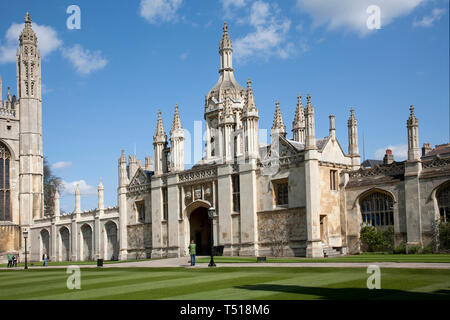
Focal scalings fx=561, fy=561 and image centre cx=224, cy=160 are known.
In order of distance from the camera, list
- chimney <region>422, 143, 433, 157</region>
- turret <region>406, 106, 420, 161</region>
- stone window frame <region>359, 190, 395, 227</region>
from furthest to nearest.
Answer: chimney <region>422, 143, 433, 157</region> < stone window frame <region>359, 190, 395, 227</region> < turret <region>406, 106, 420, 161</region>

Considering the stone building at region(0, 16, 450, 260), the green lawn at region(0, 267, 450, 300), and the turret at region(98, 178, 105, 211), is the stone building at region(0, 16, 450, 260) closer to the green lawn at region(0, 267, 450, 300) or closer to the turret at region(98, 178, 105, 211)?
the turret at region(98, 178, 105, 211)

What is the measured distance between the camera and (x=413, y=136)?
108ft

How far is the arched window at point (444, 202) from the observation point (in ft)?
105

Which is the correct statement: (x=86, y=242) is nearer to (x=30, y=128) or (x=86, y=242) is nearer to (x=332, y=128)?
(x=30, y=128)

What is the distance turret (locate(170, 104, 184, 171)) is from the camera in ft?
149

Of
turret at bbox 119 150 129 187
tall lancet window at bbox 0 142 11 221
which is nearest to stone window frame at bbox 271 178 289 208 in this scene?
turret at bbox 119 150 129 187

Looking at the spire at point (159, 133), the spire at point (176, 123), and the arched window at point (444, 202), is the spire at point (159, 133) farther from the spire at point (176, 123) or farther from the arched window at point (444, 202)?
the arched window at point (444, 202)

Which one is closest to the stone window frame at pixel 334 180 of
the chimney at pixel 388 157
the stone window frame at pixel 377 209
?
the stone window frame at pixel 377 209

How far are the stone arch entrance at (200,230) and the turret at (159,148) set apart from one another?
484 centimetres

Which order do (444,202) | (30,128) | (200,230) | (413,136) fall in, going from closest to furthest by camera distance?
1. (444,202)
2. (413,136)
3. (200,230)
4. (30,128)

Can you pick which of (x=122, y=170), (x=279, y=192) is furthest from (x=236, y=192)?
(x=122, y=170)

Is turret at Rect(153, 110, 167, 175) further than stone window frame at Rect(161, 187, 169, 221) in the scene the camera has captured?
Yes

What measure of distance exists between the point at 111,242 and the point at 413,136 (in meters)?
32.2

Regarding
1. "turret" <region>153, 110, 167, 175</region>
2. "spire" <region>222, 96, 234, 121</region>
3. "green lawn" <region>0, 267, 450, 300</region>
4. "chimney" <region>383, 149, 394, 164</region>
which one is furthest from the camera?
"chimney" <region>383, 149, 394, 164</region>
